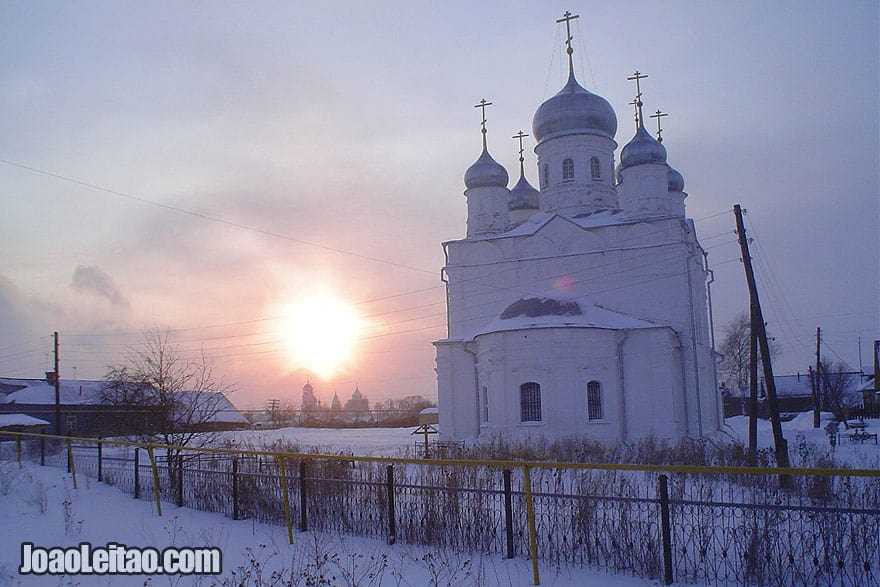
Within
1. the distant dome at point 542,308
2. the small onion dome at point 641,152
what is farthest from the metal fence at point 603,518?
the small onion dome at point 641,152

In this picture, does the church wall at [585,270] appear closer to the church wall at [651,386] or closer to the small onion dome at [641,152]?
the church wall at [651,386]

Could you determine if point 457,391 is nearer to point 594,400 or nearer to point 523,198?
point 594,400

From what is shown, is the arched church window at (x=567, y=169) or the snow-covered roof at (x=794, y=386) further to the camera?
the snow-covered roof at (x=794, y=386)

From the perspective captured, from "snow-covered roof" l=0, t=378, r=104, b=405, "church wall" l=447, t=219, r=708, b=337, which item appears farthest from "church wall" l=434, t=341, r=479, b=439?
"snow-covered roof" l=0, t=378, r=104, b=405

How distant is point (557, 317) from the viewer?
25.0 m

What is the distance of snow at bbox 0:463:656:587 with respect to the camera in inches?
279

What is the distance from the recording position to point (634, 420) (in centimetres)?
2512

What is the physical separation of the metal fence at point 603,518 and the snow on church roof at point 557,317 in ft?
44.2

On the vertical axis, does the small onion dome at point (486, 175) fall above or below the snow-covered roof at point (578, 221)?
above

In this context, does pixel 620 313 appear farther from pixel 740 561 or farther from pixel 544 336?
pixel 740 561

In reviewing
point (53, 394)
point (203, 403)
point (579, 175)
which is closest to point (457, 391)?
point (579, 175)

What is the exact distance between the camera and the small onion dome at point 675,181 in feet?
117

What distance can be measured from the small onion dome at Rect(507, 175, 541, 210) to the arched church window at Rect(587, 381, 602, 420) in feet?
45.6

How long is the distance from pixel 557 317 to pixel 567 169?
8.75 m
